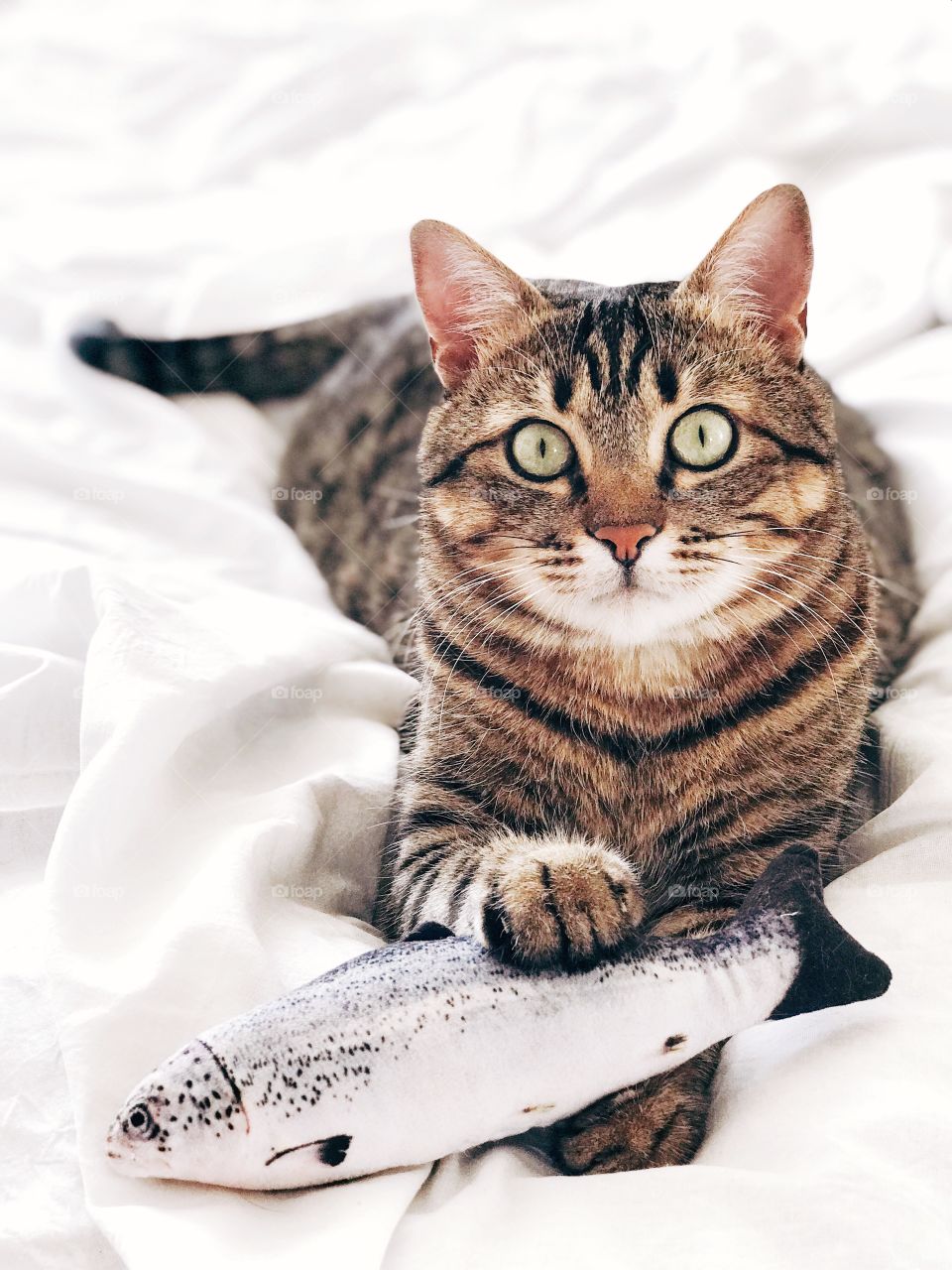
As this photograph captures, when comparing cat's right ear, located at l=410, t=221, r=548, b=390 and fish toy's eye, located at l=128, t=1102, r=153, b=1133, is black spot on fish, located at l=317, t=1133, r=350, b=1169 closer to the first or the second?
fish toy's eye, located at l=128, t=1102, r=153, b=1133

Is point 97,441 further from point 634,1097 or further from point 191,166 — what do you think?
point 634,1097

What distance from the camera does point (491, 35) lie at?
6.86 feet

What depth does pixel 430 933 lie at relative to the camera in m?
0.77

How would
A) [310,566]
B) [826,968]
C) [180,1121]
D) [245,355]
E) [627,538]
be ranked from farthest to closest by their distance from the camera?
[245,355] → [310,566] → [627,538] → [826,968] → [180,1121]

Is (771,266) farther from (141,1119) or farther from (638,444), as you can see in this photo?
(141,1119)

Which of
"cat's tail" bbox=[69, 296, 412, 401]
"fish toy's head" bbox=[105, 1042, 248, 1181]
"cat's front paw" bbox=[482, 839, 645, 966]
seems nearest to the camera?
"fish toy's head" bbox=[105, 1042, 248, 1181]

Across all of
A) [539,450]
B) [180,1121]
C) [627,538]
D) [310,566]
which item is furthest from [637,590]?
[310,566]

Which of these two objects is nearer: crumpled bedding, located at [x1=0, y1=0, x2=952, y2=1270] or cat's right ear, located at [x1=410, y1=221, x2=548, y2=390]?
crumpled bedding, located at [x1=0, y1=0, x2=952, y2=1270]

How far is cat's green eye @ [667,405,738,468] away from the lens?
916mm

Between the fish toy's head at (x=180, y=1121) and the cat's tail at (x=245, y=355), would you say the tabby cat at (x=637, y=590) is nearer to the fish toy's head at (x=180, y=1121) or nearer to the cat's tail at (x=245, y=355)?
the fish toy's head at (x=180, y=1121)

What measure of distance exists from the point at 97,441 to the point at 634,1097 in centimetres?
113

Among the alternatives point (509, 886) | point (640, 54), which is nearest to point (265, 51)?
point (640, 54)

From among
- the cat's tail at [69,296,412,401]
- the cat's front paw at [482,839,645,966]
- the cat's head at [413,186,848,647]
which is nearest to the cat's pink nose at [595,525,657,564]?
the cat's head at [413,186,848,647]

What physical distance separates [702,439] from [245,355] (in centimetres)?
101
